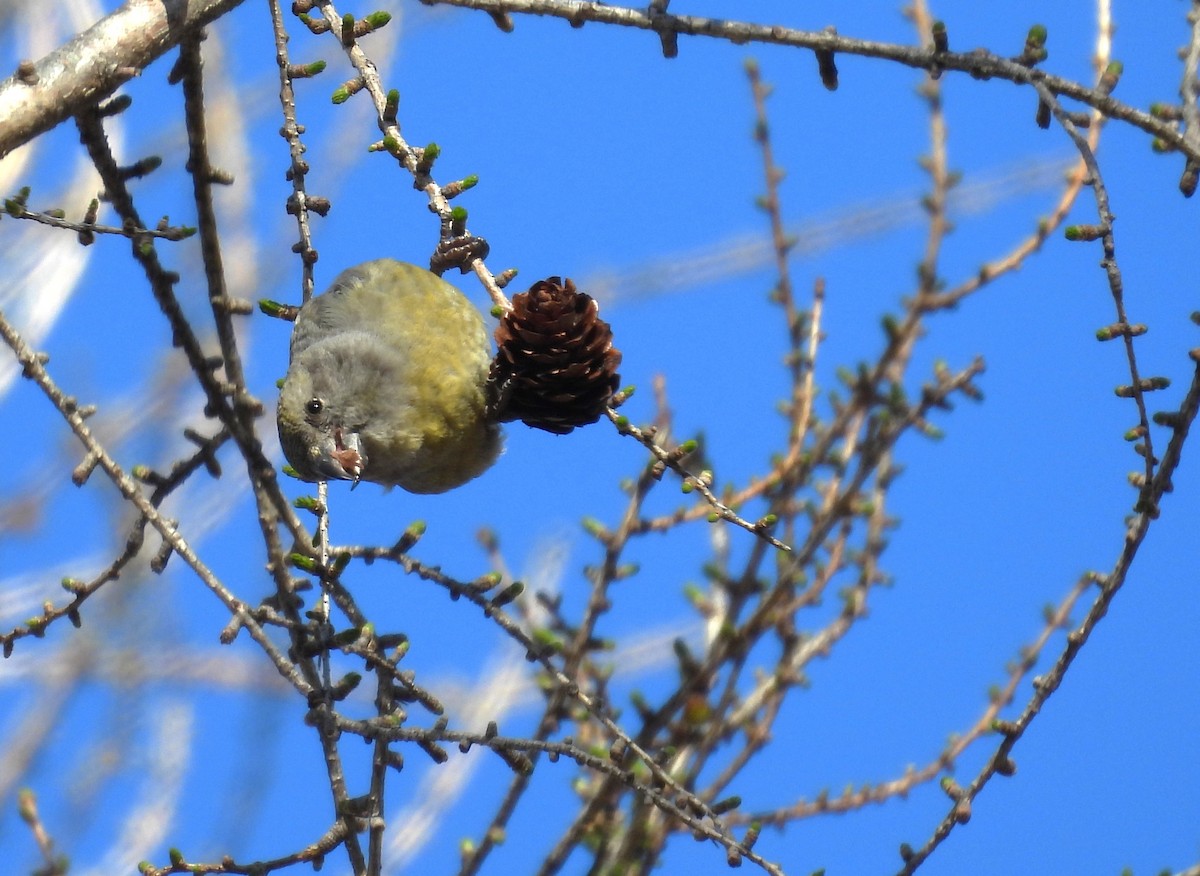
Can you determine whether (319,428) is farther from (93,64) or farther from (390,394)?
(93,64)

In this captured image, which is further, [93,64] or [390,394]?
[390,394]

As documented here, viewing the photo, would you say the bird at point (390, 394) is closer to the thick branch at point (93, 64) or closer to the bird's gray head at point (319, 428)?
the bird's gray head at point (319, 428)

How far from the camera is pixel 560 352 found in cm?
280

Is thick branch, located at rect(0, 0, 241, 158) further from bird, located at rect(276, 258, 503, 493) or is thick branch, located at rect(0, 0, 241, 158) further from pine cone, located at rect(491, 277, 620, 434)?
bird, located at rect(276, 258, 503, 493)

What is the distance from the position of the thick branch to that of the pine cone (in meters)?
0.93

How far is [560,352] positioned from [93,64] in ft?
3.74

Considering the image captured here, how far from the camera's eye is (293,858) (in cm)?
219

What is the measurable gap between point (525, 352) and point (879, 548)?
1.59m

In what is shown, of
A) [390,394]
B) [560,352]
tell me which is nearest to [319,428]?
[390,394]

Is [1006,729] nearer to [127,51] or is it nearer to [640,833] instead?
[640,833]

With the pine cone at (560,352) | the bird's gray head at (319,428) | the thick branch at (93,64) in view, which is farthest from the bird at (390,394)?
the thick branch at (93,64)

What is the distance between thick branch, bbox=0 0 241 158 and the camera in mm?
2752

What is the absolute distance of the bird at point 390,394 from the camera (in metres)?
3.75

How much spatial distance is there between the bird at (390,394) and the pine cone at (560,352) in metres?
0.91
